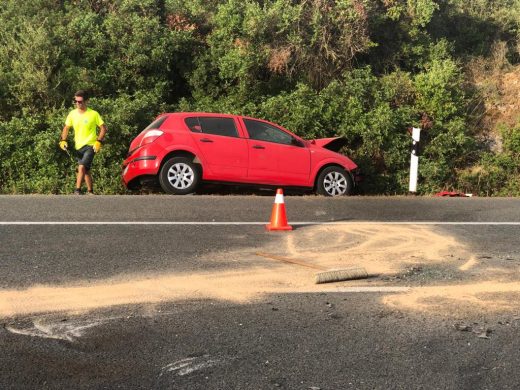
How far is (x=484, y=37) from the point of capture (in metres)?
18.4

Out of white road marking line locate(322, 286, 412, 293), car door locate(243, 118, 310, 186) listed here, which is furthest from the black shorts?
white road marking line locate(322, 286, 412, 293)

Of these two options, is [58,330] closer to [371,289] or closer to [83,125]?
[371,289]

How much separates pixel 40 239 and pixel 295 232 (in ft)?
9.54

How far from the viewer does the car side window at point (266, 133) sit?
456 inches

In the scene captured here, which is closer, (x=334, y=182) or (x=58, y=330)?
(x=58, y=330)

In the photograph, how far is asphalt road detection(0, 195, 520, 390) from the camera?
3598 mm

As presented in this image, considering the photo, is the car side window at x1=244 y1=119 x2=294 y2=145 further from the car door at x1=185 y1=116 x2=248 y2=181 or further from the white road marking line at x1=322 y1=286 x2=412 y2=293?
the white road marking line at x1=322 y1=286 x2=412 y2=293

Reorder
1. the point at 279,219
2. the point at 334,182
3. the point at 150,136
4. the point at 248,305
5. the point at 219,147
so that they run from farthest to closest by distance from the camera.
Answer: the point at 334,182 → the point at 219,147 → the point at 150,136 → the point at 279,219 → the point at 248,305

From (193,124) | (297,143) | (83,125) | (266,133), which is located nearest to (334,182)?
(297,143)

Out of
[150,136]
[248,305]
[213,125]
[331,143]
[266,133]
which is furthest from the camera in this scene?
[331,143]

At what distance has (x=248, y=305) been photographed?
15.6ft

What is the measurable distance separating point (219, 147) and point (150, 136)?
1236 millimetres

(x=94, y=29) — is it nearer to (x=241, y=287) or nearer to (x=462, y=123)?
(x=462, y=123)

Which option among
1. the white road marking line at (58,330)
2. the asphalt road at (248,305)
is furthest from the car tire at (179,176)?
the white road marking line at (58,330)
